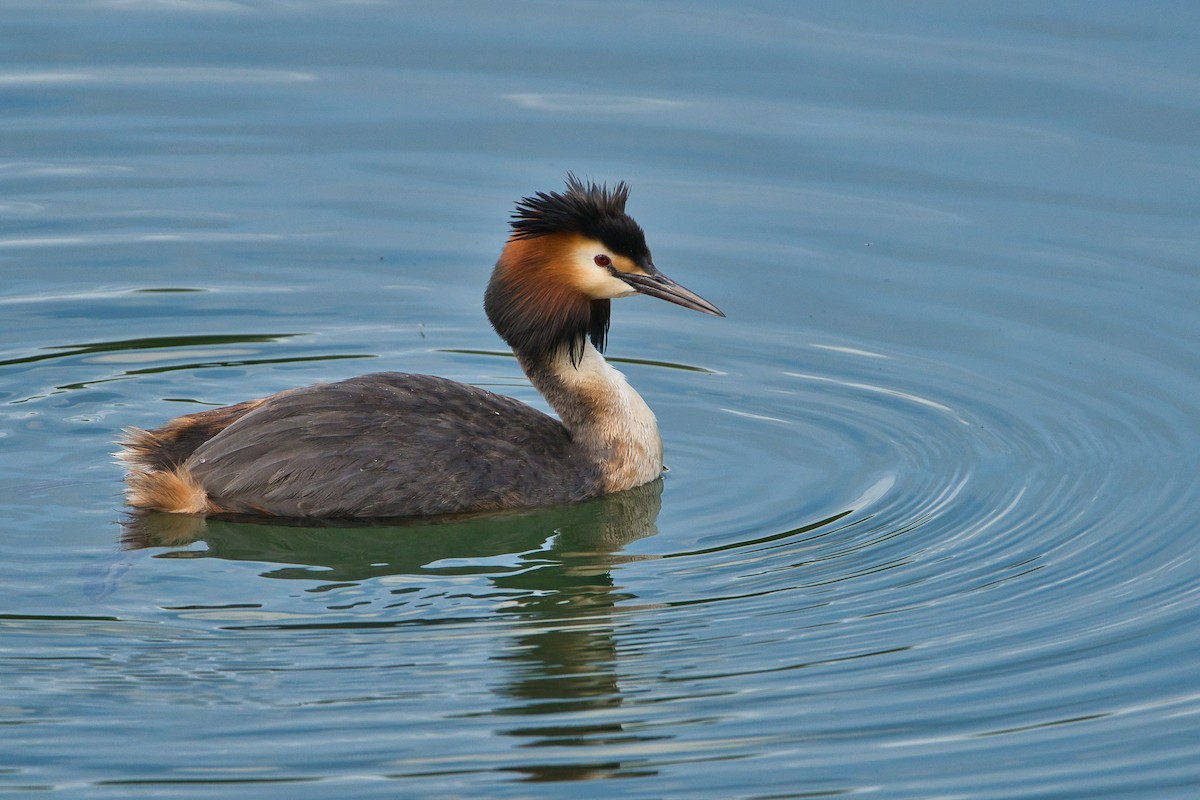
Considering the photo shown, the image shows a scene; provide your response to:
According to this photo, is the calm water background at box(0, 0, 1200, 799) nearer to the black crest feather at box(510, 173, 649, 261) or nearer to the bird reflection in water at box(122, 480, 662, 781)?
the bird reflection in water at box(122, 480, 662, 781)

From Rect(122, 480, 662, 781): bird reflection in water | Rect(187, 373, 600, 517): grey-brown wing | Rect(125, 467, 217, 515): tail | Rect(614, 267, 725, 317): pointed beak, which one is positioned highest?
Rect(614, 267, 725, 317): pointed beak

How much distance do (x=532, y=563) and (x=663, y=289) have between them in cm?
164

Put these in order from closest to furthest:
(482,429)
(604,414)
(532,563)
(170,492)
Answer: (532,563)
(170,492)
(482,429)
(604,414)

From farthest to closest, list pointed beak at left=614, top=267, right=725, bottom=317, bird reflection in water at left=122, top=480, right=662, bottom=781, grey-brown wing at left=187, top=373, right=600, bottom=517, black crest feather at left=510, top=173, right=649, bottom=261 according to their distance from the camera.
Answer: pointed beak at left=614, top=267, right=725, bottom=317 < black crest feather at left=510, top=173, right=649, bottom=261 < grey-brown wing at left=187, top=373, right=600, bottom=517 < bird reflection in water at left=122, top=480, right=662, bottom=781

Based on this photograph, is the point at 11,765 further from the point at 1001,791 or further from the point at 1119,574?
the point at 1119,574

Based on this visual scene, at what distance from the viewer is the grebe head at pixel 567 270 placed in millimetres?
9391

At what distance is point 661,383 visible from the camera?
1095 cm

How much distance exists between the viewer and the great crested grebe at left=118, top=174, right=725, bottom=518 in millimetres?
8961

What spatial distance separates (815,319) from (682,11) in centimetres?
481

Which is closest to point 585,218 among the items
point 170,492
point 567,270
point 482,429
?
point 567,270

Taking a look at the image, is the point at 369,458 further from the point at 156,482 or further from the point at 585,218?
the point at 585,218

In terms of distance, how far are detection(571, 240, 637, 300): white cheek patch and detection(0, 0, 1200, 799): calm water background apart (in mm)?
1002

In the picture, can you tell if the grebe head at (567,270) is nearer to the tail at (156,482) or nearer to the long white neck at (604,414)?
the long white neck at (604,414)

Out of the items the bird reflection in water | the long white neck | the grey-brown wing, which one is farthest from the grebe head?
the bird reflection in water
